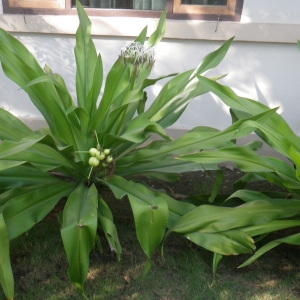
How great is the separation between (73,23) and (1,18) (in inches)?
24.9

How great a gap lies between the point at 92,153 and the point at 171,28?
6.05ft

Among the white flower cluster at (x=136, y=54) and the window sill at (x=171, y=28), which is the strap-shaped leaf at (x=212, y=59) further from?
the window sill at (x=171, y=28)

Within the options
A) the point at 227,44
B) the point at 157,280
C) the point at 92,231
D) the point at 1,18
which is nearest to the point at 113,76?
the point at 227,44

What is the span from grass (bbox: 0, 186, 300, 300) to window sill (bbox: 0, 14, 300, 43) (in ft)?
6.00

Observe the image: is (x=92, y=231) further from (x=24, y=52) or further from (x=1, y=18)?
(x=1, y=18)

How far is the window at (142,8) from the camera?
4.19 metres

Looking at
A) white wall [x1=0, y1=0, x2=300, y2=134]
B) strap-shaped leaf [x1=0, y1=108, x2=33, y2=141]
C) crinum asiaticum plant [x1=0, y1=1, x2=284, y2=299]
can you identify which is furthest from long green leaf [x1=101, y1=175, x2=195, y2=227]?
white wall [x1=0, y1=0, x2=300, y2=134]

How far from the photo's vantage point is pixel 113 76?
3053 mm

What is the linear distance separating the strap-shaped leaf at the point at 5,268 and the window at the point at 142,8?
2.41 meters

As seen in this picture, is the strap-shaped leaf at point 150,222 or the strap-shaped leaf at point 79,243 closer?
the strap-shaped leaf at point 79,243

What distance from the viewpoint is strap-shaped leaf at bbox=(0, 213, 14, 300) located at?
2.38 meters

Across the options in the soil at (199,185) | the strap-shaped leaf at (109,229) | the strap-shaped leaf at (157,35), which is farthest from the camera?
the soil at (199,185)

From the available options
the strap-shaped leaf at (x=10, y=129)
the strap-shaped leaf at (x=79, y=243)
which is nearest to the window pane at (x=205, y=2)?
the strap-shaped leaf at (x=10, y=129)

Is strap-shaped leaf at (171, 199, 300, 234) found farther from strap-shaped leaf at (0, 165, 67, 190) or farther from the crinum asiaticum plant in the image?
strap-shaped leaf at (0, 165, 67, 190)
